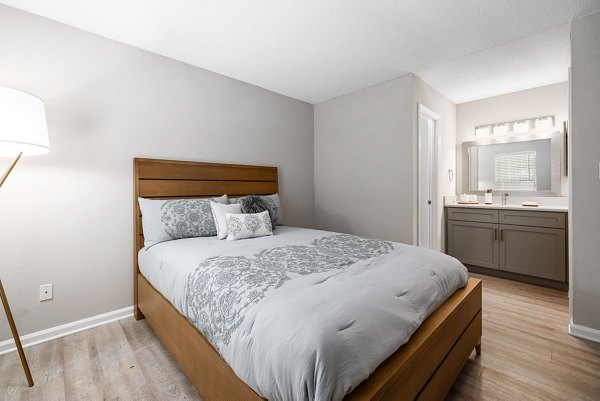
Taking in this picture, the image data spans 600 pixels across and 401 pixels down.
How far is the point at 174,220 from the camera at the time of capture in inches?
90.4

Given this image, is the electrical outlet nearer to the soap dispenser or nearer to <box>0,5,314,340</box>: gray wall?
<box>0,5,314,340</box>: gray wall

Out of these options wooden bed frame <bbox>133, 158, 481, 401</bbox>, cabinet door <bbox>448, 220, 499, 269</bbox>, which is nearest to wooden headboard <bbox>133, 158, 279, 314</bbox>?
wooden bed frame <bbox>133, 158, 481, 401</bbox>

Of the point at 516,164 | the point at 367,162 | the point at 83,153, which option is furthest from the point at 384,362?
the point at 516,164

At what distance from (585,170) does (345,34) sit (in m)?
2.14

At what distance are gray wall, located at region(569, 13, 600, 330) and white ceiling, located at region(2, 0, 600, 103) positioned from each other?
26 centimetres

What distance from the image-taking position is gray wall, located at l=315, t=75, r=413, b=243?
10.1ft

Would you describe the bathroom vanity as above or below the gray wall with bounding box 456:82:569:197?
below

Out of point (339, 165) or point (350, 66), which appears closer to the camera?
point (350, 66)

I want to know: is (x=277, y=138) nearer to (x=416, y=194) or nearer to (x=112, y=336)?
(x=416, y=194)

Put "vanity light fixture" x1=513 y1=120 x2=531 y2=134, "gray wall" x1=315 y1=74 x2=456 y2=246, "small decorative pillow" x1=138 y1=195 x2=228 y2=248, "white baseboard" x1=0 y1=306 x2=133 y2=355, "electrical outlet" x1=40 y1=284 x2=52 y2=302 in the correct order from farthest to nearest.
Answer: "vanity light fixture" x1=513 y1=120 x2=531 y2=134, "gray wall" x1=315 y1=74 x2=456 y2=246, "small decorative pillow" x1=138 y1=195 x2=228 y2=248, "electrical outlet" x1=40 y1=284 x2=52 y2=302, "white baseboard" x1=0 y1=306 x2=133 y2=355

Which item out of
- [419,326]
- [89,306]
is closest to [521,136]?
[419,326]

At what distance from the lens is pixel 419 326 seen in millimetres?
1206

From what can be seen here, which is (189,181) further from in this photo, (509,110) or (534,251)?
(509,110)

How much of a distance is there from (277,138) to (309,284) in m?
2.71
